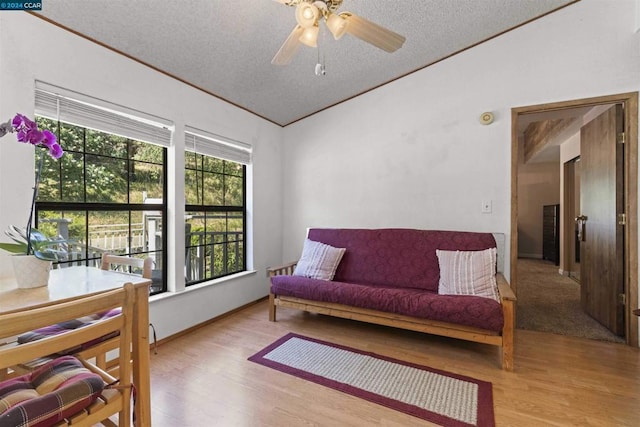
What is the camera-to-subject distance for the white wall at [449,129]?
2.47 metres

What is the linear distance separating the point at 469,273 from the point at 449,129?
1.49m

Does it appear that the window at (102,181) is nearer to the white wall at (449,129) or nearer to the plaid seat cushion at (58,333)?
the plaid seat cushion at (58,333)

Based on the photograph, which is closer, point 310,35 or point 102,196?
point 310,35

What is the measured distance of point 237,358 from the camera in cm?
221

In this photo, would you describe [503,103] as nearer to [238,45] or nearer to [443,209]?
[443,209]

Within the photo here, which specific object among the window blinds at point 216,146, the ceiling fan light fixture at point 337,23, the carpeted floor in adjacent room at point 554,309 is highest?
the ceiling fan light fixture at point 337,23

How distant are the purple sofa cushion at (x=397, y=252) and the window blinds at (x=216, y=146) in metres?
1.37

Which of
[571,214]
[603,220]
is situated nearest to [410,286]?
[603,220]

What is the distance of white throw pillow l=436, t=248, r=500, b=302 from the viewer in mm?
2338

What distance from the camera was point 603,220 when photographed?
2.64 metres

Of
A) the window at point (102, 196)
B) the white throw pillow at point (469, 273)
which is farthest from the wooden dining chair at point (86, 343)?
the white throw pillow at point (469, 273)

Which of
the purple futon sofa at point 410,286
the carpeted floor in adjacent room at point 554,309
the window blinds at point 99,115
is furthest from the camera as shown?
the carpeted floor in adjacent room at point 554,309

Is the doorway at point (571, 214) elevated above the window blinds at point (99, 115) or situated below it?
below

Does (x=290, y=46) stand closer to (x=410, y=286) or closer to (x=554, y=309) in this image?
(x=410, y=286)
